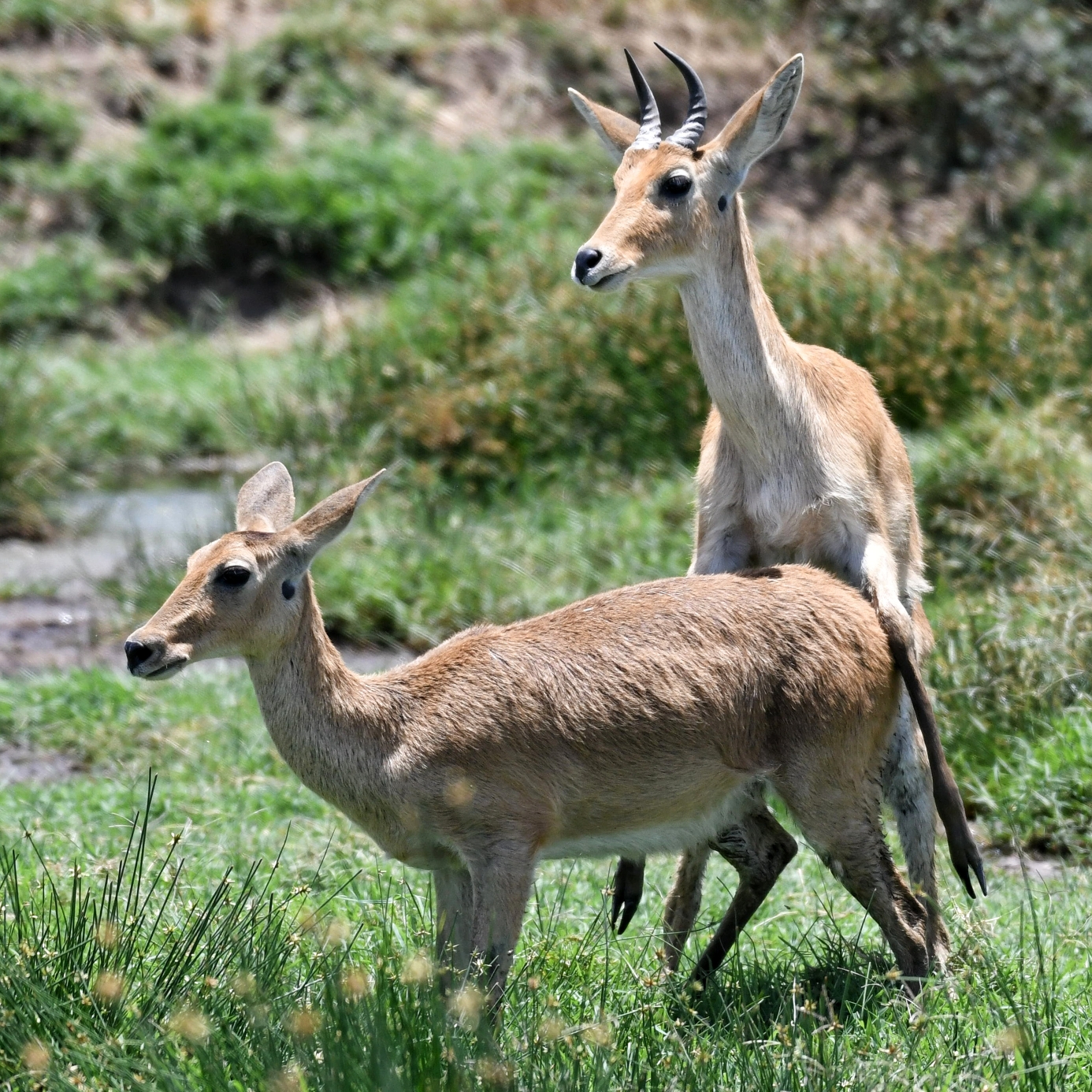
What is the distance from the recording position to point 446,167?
1508 centimetres

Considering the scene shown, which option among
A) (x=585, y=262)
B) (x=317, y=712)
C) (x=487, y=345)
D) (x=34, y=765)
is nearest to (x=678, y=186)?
(x=585, y=262)

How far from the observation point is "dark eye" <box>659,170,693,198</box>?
19.4ft

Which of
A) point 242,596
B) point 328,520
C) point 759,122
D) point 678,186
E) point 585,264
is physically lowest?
point 242,596

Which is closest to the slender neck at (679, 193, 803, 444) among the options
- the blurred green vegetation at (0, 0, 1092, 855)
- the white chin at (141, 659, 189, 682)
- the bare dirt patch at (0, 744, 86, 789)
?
the blurred green vegetation at (0, 0, 1092, 855)

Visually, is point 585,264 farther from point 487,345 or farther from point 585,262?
point 487,345

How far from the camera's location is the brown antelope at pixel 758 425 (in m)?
5.64

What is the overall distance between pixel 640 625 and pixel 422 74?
500 inches

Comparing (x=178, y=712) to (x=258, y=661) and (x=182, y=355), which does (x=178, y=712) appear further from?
(x=182, y=355)

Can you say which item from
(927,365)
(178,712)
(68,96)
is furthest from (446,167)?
(178,712)

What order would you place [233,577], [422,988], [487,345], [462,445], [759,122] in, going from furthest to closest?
1. [487,345]
2. [462,445]
3. [759,122]
4. [233,577]
5. [422,988]

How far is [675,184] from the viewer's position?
5.91 m

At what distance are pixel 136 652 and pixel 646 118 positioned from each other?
2.84 m

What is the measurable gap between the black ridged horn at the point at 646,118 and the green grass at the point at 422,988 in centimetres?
253

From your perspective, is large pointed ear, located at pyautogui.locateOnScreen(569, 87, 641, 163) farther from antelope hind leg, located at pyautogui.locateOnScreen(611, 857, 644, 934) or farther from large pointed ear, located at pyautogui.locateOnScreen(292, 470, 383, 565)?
antelope hind leg, located at pyautogui.locateOnScreen(611, 857, 644, 934)
